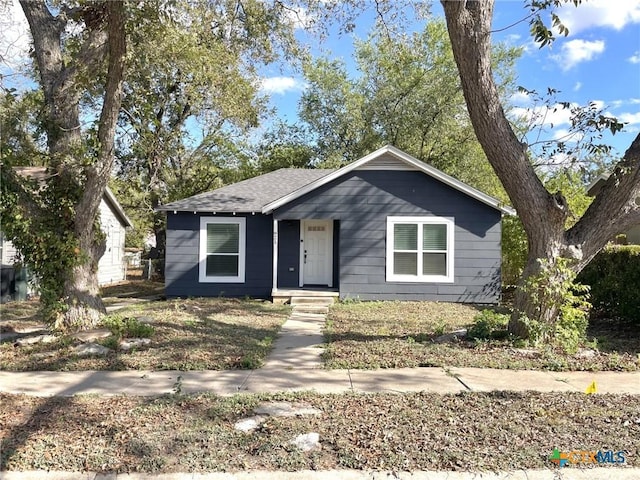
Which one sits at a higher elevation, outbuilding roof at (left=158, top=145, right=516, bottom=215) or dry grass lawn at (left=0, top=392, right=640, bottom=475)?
outbuilding roof at (left=158, top=145, right=516, bottom=215)

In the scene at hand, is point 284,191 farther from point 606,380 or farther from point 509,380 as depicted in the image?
point 606,380

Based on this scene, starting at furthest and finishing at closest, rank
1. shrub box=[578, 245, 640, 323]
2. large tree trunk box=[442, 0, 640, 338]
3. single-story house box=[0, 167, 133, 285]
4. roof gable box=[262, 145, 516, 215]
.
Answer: single-story house box=[0, 167, 133, 285]
roof gable box=[262, 145, 516, 215]
shrub box=[578, 245, 640, 323]
large tree trunk box=[442, 0, 640, 338]

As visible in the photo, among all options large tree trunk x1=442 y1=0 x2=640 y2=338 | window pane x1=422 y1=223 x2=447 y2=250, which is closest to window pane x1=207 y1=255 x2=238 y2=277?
window pane x1=422 y1=223 x2=447 y2=250

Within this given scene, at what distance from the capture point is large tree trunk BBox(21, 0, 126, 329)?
300 inches

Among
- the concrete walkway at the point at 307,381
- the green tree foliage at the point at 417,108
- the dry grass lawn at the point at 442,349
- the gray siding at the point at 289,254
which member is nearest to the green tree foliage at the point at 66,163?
the concrete walkway at the point at 307,381

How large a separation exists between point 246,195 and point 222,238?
1.67 meters

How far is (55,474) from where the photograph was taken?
338cm

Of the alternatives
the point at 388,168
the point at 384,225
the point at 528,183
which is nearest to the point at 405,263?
the point at 384,225

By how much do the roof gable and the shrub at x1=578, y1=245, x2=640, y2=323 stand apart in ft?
9.23

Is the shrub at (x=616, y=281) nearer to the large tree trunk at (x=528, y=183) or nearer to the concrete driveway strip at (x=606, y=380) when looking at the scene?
the large tree trunk at (x=528, y=183)

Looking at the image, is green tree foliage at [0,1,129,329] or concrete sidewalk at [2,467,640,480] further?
green tree foliage at [0,1,129,329]

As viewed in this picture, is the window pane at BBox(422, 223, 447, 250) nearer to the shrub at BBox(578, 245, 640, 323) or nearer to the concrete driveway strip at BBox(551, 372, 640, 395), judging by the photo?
the shrub at BBox(578, 245, 640, 323)

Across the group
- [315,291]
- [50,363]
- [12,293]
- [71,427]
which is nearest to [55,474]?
[71,427]

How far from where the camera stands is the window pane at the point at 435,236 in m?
13.0
